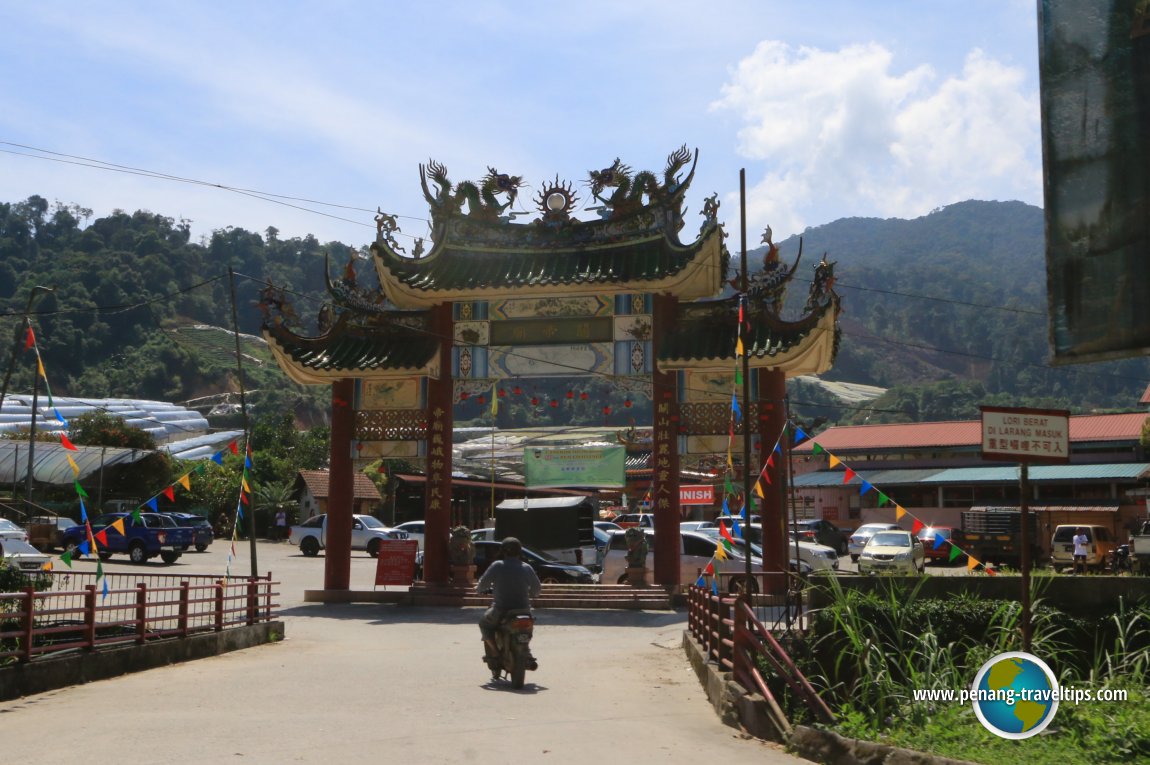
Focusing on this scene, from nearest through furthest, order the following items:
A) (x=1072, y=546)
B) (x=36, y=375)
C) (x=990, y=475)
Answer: (x=36, y=375) < (x=1072, y=546) < (x=990, y=475)

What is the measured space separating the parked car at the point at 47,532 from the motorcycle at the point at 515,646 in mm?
24452

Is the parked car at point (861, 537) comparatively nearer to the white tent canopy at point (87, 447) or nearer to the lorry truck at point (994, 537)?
the lorry truck at point (994, 537)

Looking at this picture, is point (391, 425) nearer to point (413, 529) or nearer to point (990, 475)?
point (413, 529)

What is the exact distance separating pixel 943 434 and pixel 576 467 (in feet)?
103

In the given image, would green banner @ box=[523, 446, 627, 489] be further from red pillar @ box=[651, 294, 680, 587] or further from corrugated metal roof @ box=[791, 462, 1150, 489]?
corrugated metal roof @ box=[791, 462, 1150, 489]

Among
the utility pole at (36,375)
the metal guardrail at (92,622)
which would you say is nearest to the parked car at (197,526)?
the utility pole at (36,375)

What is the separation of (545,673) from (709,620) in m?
2.13

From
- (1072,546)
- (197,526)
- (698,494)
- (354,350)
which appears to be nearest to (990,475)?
(1072,546)

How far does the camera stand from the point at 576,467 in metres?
22.8

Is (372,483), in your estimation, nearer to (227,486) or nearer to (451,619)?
(227,486)

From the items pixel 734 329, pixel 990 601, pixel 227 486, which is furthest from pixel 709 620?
pixel 227 486

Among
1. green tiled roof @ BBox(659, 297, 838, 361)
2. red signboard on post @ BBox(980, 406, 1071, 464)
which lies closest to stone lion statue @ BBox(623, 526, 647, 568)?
green tiled roof @ BBox(659, 297, 838, 361)

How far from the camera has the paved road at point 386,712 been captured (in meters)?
8.20

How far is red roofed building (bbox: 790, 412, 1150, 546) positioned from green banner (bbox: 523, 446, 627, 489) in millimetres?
16045
